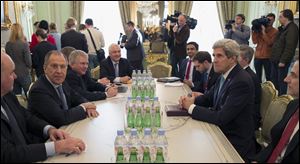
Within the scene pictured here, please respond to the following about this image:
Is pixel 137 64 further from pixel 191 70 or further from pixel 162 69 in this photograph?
pixel 191 70

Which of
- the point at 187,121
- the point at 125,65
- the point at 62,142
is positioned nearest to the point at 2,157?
the point at 62,142

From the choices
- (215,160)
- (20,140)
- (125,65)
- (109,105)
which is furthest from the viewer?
(125,65)

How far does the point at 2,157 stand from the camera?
145cm

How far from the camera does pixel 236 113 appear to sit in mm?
2129

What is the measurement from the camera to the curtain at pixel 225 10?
29.7 ft

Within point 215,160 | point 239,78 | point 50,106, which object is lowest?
point 215,160

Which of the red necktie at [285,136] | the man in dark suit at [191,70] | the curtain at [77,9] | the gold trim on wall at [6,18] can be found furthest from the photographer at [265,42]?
the curtain at [77,9]

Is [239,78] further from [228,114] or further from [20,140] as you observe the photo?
[20,140]

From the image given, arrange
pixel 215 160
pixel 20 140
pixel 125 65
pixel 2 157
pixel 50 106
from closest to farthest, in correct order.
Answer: pixel 2 157 < pixel 215 160 < pixel 20 140 < pixel 50 106 < pixel 125 65

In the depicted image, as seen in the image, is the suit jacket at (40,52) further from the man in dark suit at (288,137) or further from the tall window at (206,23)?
the tall window at (206,23)

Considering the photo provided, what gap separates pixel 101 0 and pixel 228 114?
783 centimetres

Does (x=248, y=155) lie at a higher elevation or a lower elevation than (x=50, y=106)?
lower

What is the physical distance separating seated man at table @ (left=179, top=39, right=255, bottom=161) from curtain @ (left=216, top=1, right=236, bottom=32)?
7.17 m

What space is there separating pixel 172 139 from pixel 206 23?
314 inches
